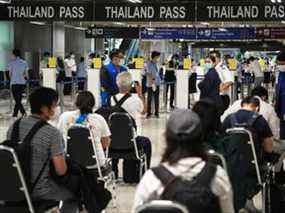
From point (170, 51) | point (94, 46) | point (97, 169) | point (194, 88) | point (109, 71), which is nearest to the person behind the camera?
point (97, 169)

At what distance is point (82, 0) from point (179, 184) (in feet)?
37.2

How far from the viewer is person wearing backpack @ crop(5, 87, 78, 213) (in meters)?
4.32

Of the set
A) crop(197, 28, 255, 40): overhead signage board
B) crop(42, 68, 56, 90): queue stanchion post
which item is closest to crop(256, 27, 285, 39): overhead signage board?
crop(197, 28, 255, 40): overhead signage board

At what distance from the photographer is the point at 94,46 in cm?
3844

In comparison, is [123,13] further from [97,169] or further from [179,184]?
[179,184]

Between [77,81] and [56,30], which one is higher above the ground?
[56,30]

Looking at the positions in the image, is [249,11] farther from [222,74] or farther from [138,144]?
[138,144]

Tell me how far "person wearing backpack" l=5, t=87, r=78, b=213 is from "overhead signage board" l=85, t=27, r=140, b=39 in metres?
20.7

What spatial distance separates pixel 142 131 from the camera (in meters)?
13.2

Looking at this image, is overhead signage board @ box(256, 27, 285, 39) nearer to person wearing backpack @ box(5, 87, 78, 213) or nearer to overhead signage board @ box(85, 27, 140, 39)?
overhead signage board @ box(85, 27, 140, 39)

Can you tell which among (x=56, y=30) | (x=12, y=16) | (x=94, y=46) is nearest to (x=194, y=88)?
(x=12, y=16)

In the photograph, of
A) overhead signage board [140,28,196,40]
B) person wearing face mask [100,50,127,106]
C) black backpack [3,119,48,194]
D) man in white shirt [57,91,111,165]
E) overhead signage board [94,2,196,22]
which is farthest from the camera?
overhead signage board [140,28,196,40]

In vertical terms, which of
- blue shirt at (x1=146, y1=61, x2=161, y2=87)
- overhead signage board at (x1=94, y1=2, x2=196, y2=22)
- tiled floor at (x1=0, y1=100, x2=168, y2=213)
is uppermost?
overhead signage board at (x1=94, y1=2, x2=196, y2=22)

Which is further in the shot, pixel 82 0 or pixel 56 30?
pixel 56 30
